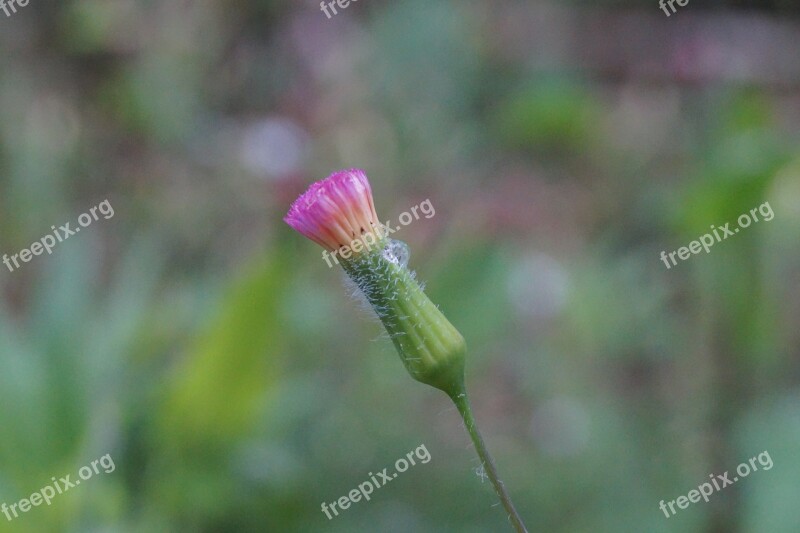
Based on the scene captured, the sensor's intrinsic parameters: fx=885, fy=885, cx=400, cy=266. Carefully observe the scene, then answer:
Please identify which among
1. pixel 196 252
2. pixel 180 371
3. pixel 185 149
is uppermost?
→ pixel 185 149

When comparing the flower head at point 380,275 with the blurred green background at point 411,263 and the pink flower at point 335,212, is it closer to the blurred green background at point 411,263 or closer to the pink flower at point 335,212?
the pink flower at point 335,212

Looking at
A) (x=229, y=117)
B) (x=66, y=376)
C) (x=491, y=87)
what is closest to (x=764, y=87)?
(x=491, y=87)

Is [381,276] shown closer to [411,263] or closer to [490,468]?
[490,468]

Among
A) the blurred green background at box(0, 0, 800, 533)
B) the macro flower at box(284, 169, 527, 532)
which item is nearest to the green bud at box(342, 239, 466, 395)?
the macro flower at box(284, 169, 527, 532)

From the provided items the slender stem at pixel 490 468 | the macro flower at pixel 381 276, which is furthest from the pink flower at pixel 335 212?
the slender stem at pixel 490 468

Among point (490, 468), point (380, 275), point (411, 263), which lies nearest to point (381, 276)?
point (380, 275)

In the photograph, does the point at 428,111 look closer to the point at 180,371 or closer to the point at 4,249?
the point at 4,249

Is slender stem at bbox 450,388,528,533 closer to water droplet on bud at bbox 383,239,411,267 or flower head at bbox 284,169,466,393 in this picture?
flower head at bbox 284,169,466,393
